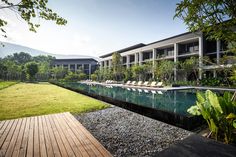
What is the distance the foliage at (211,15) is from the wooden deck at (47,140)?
3864 mm

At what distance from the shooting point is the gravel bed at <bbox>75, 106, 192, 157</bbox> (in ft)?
12.0

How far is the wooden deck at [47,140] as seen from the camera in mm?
3090

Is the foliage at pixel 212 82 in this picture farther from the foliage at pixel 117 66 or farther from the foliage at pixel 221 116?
the foliage at pixel 117 66

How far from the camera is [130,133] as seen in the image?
462 cm

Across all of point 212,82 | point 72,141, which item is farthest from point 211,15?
point 212,82

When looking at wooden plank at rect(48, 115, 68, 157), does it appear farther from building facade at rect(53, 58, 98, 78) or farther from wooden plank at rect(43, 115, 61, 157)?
building facade at rect(53, 58, 98, 78)

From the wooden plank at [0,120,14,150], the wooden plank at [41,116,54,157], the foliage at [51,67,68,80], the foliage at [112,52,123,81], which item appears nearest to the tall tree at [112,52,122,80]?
the foliage at [112,52,123,81]

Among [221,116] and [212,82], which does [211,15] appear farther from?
[212,82]

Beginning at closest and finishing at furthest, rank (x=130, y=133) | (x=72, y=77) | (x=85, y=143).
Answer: (x=85, y=143) < (x=130, y=133) < (x=72, y=77)

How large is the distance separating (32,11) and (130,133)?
Answer: 4293 millimetres

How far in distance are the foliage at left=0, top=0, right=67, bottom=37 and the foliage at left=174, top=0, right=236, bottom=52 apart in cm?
324

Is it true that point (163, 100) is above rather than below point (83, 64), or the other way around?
below

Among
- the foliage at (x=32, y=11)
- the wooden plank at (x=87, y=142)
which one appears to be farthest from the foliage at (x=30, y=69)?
the wooden plank at (x=87, y=142)

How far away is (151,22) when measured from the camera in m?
13.9
